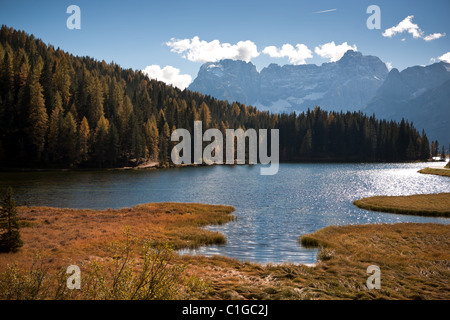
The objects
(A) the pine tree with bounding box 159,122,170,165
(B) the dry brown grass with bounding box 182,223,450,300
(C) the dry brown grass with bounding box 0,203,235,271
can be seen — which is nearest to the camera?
(B) the dry brown grass with bounding box 182,223,450,300

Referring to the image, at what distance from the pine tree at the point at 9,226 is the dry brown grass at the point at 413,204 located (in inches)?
1783

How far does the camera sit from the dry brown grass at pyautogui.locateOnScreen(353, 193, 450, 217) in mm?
42844

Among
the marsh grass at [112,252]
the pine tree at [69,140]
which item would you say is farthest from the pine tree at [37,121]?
the marsh grass at [112,252]

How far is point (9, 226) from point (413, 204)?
2063 inches

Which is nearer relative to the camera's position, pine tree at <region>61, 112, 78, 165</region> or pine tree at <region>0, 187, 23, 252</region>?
pine tree at <region>0, 187, 23, 252</region>

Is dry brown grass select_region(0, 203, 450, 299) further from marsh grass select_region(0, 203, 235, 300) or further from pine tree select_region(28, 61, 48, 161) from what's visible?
pine tree select_region(28, 61, 48, 161)

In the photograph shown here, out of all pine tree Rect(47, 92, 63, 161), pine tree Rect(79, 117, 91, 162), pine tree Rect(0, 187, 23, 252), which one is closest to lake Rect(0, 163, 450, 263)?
pine tree Rect(0, 187, 23, 252)

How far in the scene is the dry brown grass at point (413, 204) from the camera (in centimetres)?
4284

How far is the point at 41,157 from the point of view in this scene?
101m

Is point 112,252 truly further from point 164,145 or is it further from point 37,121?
point 164,145

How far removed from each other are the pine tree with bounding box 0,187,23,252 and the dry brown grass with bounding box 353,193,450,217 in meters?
45.3
